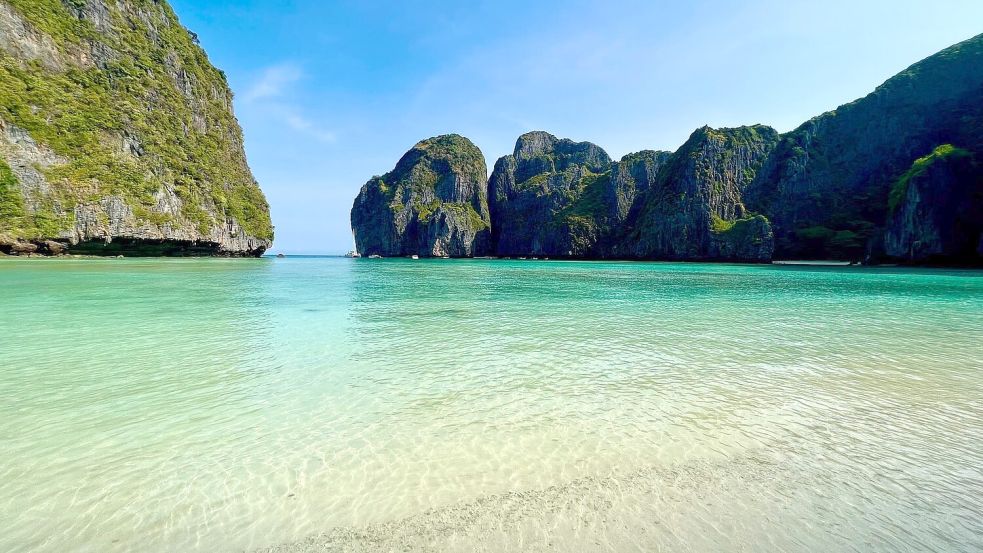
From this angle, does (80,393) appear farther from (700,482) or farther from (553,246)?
(553,246)

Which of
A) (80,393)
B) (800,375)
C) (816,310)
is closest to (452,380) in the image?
(80,393)

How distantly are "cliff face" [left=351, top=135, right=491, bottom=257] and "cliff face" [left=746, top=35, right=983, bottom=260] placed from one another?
111 m

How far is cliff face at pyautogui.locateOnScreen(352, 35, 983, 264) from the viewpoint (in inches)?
2992

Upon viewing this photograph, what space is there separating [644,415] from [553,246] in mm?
179867

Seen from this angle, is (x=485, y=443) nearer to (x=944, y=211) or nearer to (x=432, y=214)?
(x=944, y=211)

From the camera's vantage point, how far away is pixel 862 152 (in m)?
124

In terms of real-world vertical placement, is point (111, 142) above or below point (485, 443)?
above

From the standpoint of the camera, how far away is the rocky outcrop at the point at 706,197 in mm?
133250

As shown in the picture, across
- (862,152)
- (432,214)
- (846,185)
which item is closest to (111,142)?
(432,214)

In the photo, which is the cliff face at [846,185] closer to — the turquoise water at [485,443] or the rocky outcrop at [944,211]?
the rocky outcrop at [944,211]

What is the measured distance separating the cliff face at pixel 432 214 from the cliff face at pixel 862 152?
111 meters

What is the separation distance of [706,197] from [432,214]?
11056 centimetres

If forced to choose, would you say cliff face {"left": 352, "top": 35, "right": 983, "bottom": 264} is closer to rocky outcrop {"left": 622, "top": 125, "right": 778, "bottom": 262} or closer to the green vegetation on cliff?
the green vegetation on cliff

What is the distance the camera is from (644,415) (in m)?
6.04
